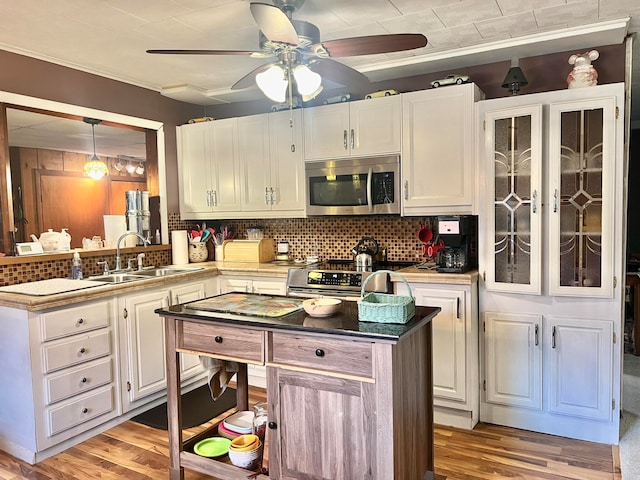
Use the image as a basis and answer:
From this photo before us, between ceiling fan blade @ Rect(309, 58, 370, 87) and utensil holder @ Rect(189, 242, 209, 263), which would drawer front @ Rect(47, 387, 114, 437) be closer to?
utensil holder @ Rect(189, 242, 209, 263)

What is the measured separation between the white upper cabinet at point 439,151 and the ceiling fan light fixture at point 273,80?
1254mm

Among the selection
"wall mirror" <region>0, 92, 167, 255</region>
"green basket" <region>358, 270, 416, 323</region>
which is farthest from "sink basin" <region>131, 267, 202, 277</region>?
"green basket" <region>358, 270, 416, 323</region>

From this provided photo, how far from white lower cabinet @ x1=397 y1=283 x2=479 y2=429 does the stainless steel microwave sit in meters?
0.71

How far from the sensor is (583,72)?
2857mm

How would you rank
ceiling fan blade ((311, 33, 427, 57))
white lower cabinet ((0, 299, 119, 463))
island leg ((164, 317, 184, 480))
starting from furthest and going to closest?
white lower cabinet ((0, 299, 119, 463))
island leg ((164, 317, 184, 480))
ceiling fan blade ((311, 33, 427, 57))

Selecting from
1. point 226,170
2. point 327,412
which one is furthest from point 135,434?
point 226,170

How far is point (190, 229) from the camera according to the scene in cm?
453

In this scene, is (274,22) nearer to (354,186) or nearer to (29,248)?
(354,186)

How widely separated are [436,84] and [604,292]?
1.67 m

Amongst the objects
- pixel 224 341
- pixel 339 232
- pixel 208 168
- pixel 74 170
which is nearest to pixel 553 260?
pixel 339 232

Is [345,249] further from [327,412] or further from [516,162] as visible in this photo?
[327,412]

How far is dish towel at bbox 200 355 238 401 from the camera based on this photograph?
2.42 metres

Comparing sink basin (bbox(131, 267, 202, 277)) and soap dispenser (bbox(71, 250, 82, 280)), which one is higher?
soap dispenser (bbox(71, 250, 82, 280))

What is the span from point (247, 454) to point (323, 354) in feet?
2.28
